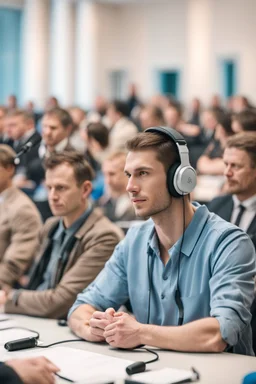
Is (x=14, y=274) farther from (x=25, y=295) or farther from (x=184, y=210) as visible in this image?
(x=184, y=210)

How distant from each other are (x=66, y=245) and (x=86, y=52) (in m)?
17.4

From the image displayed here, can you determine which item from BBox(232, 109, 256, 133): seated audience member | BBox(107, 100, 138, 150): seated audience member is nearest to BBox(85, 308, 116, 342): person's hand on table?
BBox(232, 109, 256, 133): seated audience member

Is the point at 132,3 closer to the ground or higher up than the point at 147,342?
higher up

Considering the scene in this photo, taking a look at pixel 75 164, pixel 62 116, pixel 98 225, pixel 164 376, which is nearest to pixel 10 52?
pixel 62 116

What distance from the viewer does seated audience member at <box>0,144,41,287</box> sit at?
391 centimetres

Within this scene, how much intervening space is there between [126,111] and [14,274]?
21.4 ft

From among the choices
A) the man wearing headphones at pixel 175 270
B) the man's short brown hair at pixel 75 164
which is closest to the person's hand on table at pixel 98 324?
the man wearing headphones at pixel 175 270

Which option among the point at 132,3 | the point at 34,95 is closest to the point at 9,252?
the point at 34,95

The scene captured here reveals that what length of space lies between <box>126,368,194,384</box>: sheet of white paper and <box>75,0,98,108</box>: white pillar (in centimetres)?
1806

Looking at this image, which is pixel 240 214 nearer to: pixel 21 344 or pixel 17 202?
pixel 17 202

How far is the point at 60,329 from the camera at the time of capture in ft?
8.91

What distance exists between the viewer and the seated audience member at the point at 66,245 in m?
3.16

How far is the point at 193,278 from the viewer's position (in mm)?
2406

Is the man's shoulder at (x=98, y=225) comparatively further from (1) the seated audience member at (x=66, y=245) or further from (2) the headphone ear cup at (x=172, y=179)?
(2) the headphone ear cup at (x=172, y=179)
